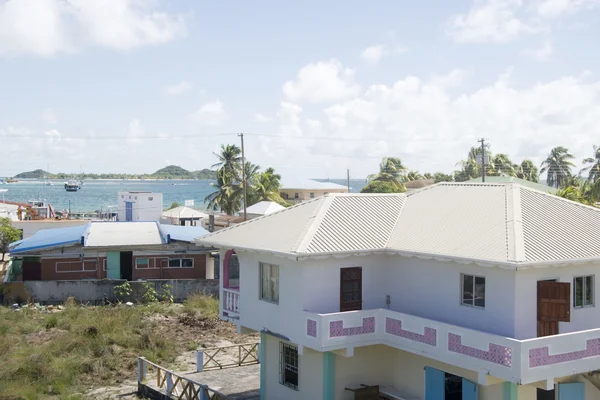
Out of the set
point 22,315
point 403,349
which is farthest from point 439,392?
point 22,315

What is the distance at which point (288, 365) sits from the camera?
2381 centimetres

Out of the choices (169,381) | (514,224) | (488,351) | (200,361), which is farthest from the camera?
(200,361)

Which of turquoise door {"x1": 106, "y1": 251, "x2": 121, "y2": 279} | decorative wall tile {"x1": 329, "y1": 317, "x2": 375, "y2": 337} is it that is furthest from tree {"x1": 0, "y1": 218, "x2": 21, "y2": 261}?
decorative wall tile {"x1": 329, "y1": 317, "x2": 375, "y2": 337}

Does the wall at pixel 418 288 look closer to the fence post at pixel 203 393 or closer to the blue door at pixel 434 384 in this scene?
the blue door at pixel 434 384

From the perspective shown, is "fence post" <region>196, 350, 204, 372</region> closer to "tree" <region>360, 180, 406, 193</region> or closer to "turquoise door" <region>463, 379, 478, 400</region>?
"turquoise door" <region>463, 379, 478, 400</region>

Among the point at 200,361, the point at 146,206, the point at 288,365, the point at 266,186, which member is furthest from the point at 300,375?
the point at 146,206

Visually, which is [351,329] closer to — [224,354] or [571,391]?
[571,391]

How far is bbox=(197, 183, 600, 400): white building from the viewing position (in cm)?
1867

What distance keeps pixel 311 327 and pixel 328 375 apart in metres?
2.15

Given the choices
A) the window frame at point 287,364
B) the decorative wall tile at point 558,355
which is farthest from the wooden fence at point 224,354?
the decorative wall tile at point 558,355

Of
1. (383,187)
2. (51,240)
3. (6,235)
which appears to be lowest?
(6,235)

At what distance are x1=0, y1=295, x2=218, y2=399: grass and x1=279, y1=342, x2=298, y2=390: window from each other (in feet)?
28.4

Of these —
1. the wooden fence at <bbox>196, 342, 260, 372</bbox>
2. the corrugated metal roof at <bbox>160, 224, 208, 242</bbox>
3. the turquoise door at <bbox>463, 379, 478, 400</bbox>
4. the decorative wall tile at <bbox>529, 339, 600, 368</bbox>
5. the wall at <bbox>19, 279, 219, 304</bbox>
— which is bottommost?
the wooden fence at <bbox>196, 342, 260, 372</bbox>

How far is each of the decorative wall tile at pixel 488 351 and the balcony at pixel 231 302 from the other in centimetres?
863
